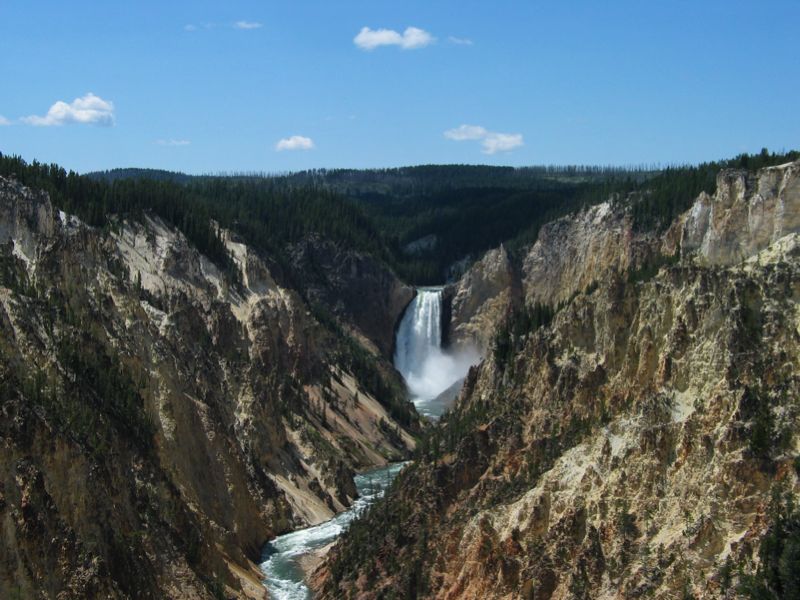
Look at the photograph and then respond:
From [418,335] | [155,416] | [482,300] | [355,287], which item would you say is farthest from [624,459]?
[355,287]

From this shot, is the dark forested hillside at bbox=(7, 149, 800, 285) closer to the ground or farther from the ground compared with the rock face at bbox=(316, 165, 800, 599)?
farther from the ground

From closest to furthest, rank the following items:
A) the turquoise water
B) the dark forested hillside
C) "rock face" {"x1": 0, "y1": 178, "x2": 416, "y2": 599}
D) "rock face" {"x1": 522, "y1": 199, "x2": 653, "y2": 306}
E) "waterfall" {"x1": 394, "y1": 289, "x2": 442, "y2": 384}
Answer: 1. "rock face" {"x1": 0, "y1": 178, "x2": 416, "y2": 599}
2. the turquoise water
3. the dark forested hillside
4. "rock face" {"x1": 522, "y1": 199, "x2": 653, "y2": 306}
5. "waterfall" {"x1": 394, "y1": 289, "x2": 442, "y2": 384}

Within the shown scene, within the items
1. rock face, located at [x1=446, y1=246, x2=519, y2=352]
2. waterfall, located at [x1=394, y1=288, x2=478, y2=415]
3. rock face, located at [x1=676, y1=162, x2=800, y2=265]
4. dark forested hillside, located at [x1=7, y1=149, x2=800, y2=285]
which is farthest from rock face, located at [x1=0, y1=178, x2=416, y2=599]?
rock face, located at [x1=676, y1=162, x2=800, y2=265]

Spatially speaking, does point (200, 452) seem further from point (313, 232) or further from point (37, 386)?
point (313, 232)

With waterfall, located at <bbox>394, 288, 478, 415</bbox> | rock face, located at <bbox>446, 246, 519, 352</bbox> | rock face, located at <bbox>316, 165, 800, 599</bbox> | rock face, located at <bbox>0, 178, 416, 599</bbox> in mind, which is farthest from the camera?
rock face, located at <bbox>446, 246, 519, 352</bbox>

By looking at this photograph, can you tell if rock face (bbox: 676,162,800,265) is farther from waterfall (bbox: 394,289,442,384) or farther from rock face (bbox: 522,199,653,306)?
waterfall (bbox: 394,289,442,384)

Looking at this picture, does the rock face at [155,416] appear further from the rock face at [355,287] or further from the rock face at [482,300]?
the rock face at [482,300]

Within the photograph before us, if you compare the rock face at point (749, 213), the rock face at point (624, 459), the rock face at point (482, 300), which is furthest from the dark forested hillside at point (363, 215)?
the rock face at point (624, 459)
